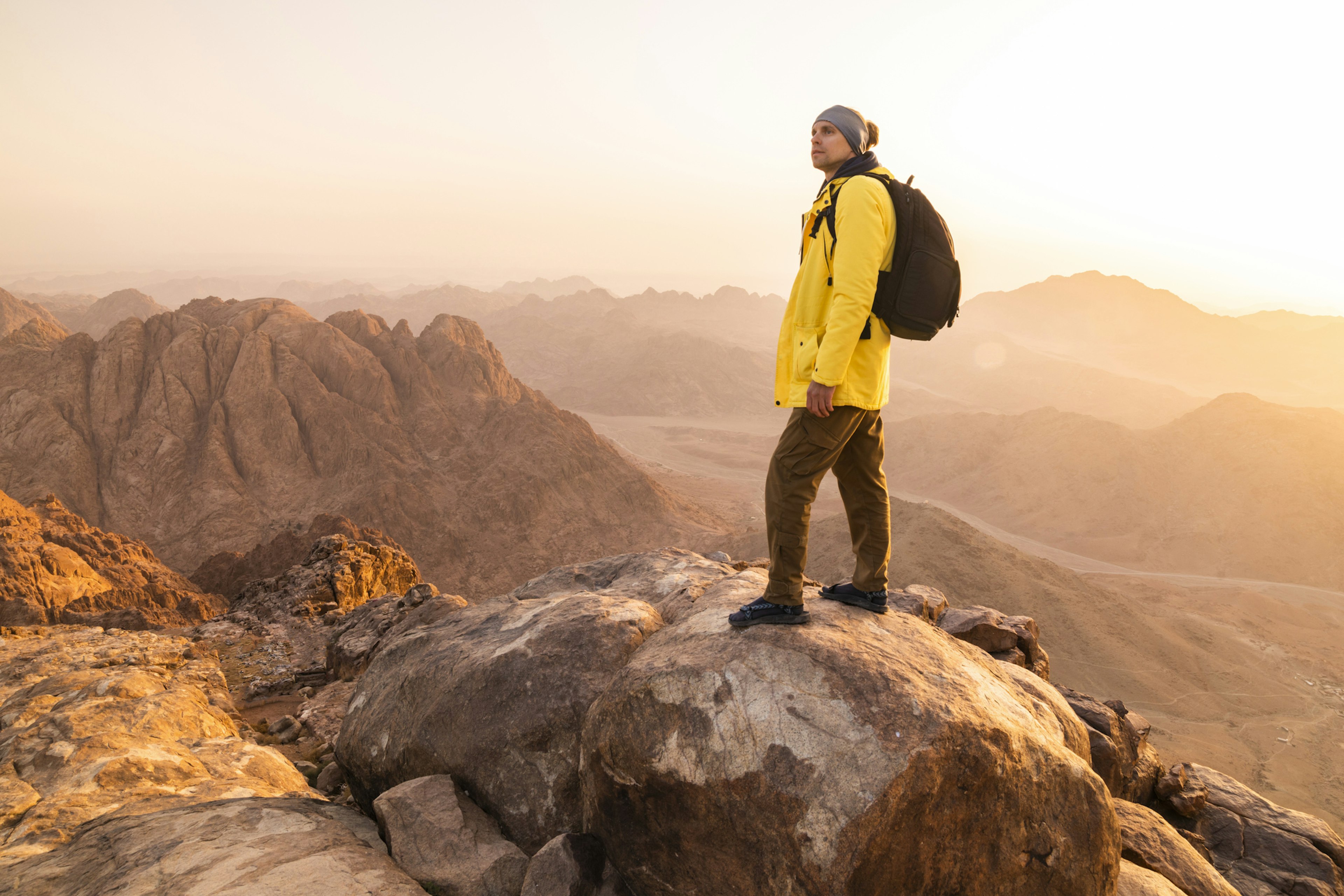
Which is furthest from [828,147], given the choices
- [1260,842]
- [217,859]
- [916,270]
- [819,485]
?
[1260,842]

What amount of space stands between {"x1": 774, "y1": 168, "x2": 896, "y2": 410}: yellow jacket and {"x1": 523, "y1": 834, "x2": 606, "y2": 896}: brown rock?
124 inches

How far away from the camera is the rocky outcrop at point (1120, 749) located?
7.41 m

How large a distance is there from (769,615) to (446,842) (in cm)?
274

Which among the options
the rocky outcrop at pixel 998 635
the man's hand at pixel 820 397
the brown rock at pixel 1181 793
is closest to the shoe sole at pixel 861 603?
the man's hand at pixel 820 397

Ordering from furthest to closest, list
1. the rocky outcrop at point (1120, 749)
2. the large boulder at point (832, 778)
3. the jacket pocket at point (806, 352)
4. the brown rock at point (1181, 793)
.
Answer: the brown rock at point (1181, 793) → the rocky outcrop at point (1120, 749) → the jacket pocket at point (806, 352) → the large boulder at point (832, 778)

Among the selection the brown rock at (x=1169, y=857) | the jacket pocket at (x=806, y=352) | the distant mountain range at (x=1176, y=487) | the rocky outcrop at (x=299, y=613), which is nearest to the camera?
the jacket pocket at (x=806, y=352)

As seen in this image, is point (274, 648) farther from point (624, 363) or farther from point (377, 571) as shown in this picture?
point (624, 363)

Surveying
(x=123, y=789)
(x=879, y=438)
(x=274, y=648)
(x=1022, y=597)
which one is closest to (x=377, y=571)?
(x=274, y=648)

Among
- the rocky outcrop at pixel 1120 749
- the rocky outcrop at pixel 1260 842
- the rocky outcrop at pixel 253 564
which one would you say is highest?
the rocky outcrop at pixel 1120 749

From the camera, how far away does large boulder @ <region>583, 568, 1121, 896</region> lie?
3367mm

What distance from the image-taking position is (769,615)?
4.43m

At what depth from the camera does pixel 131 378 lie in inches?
1512

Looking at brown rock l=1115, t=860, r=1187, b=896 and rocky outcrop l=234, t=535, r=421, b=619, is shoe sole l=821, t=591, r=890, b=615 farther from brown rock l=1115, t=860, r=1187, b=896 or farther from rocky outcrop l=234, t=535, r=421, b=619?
rocky outcrop l=234, t=535, r=421, b=619

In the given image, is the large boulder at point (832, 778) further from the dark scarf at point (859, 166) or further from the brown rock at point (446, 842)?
the dark scarf at point (859, 166)
